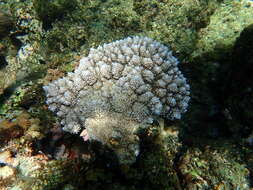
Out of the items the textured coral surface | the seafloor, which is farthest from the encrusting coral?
the seafloor

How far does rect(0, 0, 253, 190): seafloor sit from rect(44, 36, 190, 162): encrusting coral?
277mm

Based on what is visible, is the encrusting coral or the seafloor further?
the encrusting coral

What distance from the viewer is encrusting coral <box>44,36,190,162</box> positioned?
141 inches

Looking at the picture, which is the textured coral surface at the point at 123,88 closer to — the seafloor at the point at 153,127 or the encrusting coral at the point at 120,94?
the encrusting coral at the point at 120,94

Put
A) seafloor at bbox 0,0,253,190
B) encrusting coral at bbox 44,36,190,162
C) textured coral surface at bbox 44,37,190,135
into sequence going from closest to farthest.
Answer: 1. seafloor at bbox 0,0,253,190
2. encrusting coral at bbox 44,36,190,162
3. textured coral surface at bbox 44,37,190,135

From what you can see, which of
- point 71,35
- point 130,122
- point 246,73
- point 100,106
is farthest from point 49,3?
point 246,73

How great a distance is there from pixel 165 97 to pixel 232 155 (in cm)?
181

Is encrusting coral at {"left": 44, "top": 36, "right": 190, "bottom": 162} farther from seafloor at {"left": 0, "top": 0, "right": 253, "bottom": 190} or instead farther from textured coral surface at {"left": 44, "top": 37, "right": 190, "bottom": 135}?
seafloor at {"left": 0, "top": 0, "right": 253, "bottom": 190}

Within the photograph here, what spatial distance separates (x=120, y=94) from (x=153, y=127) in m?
0.79

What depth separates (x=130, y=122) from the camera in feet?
11.9

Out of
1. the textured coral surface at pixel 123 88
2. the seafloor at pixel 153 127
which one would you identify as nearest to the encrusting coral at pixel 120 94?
the textured coral surface at pixel 123 88

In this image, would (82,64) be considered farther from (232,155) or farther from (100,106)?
(232,155)

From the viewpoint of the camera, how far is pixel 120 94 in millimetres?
3711

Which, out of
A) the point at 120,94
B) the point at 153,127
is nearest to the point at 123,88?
the point at 120,94
